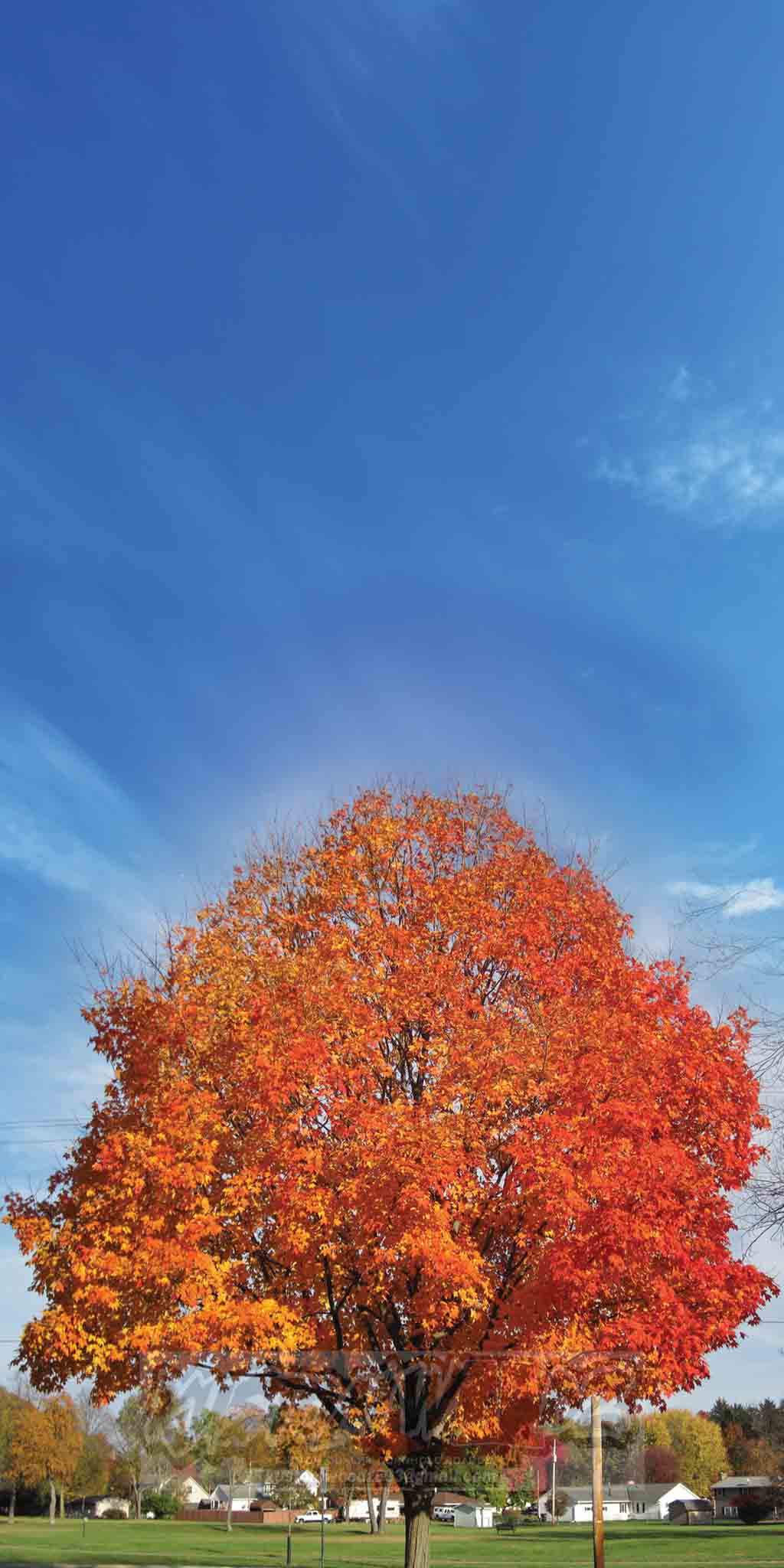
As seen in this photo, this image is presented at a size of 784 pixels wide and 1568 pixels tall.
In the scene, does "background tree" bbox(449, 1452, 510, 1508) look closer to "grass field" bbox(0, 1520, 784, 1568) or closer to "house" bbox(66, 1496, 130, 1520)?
"grass field" bbox(0, 1520, 784, 1568)

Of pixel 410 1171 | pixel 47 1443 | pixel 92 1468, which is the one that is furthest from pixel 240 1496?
pixel 410 1171

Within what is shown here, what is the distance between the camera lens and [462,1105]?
770 inches

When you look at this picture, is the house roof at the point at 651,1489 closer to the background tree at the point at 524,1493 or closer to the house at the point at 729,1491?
the house at the point at 729,1491

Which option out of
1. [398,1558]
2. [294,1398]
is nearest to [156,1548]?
[398,1558]

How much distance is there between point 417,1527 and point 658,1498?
169m

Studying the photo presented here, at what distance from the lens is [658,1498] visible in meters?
163

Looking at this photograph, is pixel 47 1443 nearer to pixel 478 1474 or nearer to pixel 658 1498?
pixel 478 1474

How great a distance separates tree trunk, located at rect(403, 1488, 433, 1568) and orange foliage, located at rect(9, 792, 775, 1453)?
1367mm

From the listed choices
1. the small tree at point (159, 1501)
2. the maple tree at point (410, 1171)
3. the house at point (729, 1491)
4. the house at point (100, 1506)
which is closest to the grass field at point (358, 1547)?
the small tree at point (159, 1501)

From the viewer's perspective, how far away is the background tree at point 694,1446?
509 feet

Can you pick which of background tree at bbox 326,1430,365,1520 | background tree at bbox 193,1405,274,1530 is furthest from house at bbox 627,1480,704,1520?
background tree at bbox 193,1405,274,1530

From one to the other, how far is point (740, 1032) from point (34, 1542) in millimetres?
61105

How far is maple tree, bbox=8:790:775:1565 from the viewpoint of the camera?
58.5 feet

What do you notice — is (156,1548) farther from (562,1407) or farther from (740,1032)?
(740,1032)
